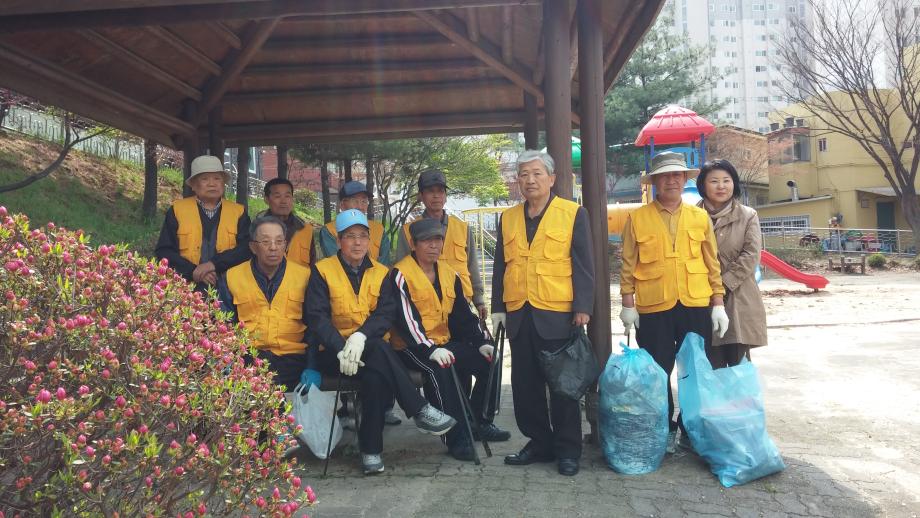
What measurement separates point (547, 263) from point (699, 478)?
4.71 feet

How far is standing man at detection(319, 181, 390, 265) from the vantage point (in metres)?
5.13

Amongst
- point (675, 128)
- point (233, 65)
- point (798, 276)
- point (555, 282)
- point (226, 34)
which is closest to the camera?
point (555, 282)

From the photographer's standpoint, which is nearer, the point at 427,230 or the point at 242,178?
the point at 427,230

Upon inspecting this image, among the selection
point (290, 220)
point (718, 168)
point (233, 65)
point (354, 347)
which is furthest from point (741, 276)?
point (233, 65)

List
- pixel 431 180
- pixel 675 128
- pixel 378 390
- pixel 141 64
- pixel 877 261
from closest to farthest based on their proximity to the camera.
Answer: pixel 378 390 < pixel 431 180 < pixel 141 64 < pixel 675 128 < pixel 877 261

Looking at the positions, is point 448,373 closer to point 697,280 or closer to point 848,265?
point 697,280

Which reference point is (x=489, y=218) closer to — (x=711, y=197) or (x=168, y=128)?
(x=168, y=128)

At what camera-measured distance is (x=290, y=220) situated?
5488 mm

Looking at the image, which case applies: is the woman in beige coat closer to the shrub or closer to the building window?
the shrub

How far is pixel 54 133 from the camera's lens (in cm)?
1903

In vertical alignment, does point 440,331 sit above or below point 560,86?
below

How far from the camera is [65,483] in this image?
1660 mm

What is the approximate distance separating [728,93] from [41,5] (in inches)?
3200

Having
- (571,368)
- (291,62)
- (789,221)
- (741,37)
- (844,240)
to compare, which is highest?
(741,37)
